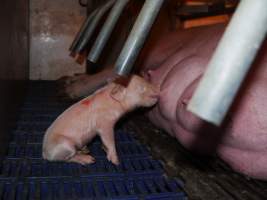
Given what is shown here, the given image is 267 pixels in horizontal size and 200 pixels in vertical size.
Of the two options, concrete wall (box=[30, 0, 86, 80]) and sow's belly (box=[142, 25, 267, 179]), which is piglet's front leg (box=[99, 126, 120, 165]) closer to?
sow's belly (box=[142, 25, 267, 179])

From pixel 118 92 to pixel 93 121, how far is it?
0.64ft

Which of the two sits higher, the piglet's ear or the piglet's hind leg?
the piglet's ear

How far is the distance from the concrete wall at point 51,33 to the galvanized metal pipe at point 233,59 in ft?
10.4

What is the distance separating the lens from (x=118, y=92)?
72.9 inches

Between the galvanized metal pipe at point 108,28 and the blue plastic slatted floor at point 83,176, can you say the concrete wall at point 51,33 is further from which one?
the galvanized metal pipe at point 108,28

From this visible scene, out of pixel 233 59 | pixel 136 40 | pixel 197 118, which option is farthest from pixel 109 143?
pixel 233 59

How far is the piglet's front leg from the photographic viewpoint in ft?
5.53

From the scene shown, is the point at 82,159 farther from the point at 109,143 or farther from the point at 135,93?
the point at 135,93

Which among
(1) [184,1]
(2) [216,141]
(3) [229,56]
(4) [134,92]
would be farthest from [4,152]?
(1) [184,1]

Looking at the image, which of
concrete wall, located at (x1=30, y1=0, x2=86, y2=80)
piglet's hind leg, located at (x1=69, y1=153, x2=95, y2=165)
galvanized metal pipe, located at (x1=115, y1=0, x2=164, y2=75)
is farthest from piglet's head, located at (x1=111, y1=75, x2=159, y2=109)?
concrete wall, located at (x1=30, y1=0, x2=86, y2=80)

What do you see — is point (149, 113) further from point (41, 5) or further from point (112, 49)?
point (41, 5)

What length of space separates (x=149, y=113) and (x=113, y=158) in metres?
0.71

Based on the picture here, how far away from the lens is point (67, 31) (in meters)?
3.60

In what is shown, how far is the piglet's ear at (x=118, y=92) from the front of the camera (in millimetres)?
1844
